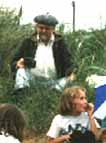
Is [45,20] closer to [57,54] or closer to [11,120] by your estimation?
[57,54]

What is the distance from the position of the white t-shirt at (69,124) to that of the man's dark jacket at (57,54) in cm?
177

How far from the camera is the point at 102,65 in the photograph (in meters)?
9.07

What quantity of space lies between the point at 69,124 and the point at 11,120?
1.22 m

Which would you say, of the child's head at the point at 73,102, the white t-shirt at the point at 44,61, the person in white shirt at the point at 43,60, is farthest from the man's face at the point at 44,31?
the child's head at the point at 73,102

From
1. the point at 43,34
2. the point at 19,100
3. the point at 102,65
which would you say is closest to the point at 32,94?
the point at 19,100

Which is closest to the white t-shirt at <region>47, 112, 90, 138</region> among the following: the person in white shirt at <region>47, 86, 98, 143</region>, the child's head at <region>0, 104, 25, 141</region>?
the person in white shirt at <region>47, 86, 98, 143</region>

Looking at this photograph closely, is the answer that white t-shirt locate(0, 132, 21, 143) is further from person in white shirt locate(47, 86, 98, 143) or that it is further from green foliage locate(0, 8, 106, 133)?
green foliage locate(0, 8, 106, 133)

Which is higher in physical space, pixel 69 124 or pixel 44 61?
pixel 44 61

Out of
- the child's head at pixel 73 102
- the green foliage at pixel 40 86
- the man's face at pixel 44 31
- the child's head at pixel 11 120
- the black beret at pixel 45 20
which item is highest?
the black beret at pixel 45 20

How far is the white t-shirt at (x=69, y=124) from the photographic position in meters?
6.17

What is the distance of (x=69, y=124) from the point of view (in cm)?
617

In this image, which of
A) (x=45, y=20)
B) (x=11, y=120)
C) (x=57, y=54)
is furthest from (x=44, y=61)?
(x=11, y=120)

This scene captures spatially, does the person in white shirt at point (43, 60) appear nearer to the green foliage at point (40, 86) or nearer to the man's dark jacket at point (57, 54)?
the man's dark jacket at point (57, 54)

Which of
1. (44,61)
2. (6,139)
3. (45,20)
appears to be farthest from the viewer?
(44,61)
